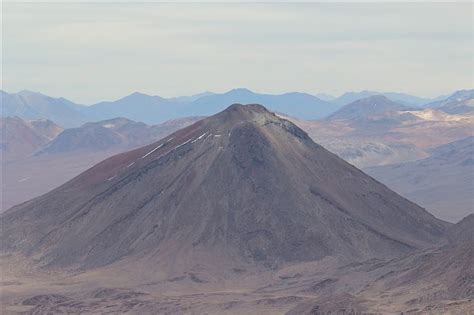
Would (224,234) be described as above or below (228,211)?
below

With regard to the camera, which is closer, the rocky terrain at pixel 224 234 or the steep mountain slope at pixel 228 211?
the rocky terrain at pixel 224 234

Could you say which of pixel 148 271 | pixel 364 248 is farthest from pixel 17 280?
pixel 364 248

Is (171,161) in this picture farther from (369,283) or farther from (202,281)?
(369,283)

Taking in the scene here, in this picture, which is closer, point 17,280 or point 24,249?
point 17,280

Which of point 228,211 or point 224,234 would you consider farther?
point 228,211

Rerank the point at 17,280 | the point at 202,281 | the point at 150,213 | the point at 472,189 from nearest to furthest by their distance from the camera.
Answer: the point at 202,281 → the point at 17,280 → the point at 150,213 → the point at 472,189

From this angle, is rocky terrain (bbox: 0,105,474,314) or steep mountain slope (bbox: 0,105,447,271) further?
steep mountain slope (bbox: 0,105,447,271)

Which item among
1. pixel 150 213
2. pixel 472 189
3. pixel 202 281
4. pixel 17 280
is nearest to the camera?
pixel 202 281

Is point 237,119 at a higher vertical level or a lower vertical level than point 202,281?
higher
